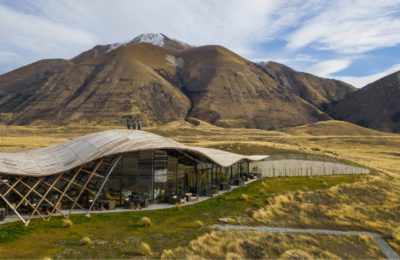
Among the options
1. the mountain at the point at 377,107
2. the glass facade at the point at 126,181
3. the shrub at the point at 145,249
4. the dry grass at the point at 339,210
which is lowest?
the dry grass at the point at 339,210

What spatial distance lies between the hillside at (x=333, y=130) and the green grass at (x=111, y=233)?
352 ft

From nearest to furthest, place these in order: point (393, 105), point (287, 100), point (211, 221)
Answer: point (211, 221) → point (393, 105) → point (287, 100)

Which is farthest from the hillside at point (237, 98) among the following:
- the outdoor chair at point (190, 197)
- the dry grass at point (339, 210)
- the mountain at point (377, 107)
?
the outdoor chair at point (190, 197)

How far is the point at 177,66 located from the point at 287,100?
2905 inches

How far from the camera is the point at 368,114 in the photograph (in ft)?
464

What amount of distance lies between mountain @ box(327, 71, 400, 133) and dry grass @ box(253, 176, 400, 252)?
12256 cm

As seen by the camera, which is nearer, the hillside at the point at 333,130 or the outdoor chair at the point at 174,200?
the outdoor chair at the point at 174,200

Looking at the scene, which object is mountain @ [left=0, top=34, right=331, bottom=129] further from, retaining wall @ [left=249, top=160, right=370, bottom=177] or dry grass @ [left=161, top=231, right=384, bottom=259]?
dry grass @ [left=161, top=231, right=384, bottom=259]

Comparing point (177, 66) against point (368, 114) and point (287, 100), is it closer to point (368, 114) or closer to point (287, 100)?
point (287, 100)

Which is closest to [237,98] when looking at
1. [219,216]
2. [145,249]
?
[219,216]

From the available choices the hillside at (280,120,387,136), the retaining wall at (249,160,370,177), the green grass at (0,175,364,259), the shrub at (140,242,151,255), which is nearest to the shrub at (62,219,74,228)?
the green grass at (0,175,364,259)

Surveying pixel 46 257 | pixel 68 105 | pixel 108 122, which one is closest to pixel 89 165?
pixel 46 257

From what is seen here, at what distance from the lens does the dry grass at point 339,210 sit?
60.0 ft

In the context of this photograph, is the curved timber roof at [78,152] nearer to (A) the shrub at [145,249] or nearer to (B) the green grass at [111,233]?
(B) the green grass at [111,233]
